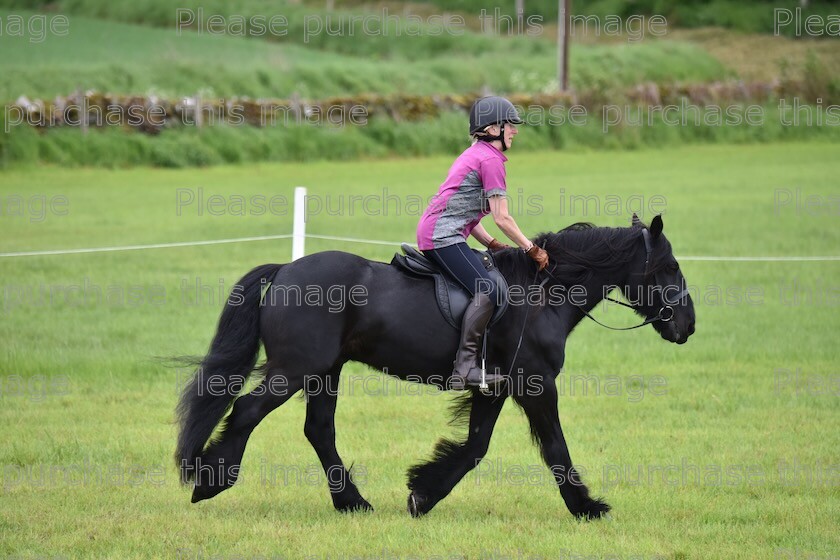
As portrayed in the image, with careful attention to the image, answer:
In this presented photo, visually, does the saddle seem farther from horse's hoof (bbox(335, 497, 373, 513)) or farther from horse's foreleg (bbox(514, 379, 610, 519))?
horse's hoof (bbox(335, 497, 373, 513))

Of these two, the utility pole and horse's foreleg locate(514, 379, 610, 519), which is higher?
the utility pole

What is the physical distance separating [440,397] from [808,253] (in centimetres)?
988

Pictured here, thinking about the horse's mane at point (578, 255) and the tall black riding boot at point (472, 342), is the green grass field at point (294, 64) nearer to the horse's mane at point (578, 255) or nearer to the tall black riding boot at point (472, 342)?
the horse's mane at point (578, 255)

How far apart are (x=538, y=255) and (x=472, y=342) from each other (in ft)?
2.31

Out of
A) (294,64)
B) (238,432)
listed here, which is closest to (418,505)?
(238,432)

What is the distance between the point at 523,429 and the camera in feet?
30.2

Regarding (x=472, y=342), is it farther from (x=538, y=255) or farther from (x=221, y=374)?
(x=221, y=374)

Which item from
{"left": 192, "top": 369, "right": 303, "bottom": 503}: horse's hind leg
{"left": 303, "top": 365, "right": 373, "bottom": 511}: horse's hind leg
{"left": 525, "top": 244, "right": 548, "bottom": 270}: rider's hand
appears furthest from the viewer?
{"left": 303, "top": 365, "right": 373, "bottom": 511}: horse's hind leg

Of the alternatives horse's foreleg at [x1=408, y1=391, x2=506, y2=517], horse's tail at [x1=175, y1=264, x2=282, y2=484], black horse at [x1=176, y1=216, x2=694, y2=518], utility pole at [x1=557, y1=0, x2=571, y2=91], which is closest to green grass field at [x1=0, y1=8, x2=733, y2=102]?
utility pole at [x1=557, y1=0, x2=571, y2=91]

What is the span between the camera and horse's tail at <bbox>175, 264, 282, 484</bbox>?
6.52m

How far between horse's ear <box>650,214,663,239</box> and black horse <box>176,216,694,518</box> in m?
0.01

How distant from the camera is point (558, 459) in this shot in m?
6.71

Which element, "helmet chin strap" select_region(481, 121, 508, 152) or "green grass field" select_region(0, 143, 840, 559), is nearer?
"green grass field" select_region(0, 143, 840, 559)

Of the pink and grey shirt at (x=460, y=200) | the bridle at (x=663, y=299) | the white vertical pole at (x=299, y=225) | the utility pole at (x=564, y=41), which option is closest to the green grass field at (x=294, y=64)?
the utility pole at (x=564, y=41)
